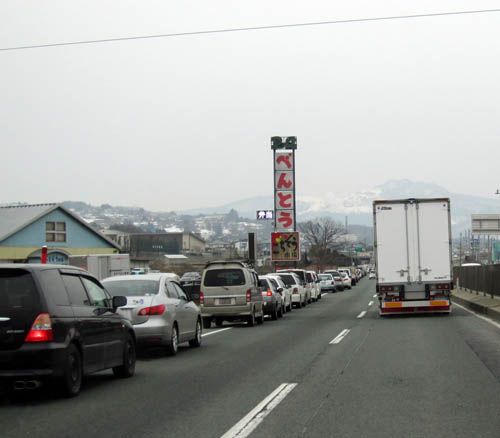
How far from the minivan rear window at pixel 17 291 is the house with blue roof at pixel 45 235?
38788 millimetres

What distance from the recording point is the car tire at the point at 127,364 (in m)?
12.6

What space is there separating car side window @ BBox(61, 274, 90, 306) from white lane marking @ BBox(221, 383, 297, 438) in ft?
9.30

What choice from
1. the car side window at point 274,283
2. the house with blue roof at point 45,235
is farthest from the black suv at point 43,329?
the house with blue roof at point 45,235

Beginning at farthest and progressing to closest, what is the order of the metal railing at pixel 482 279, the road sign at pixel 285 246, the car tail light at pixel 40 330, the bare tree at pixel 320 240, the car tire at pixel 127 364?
1. the bare tree at pixel 320 240
2. the road sign at pixel 285 246
3. the metal railing at pixel 482 279
4. the car tire at pixel 127 364
5. the car tail light at pixel 40 330

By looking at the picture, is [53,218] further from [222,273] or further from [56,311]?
[56,311]

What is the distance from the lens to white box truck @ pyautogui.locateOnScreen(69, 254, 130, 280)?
42.1 meters

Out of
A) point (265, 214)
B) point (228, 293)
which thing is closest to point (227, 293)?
point (228, 293)

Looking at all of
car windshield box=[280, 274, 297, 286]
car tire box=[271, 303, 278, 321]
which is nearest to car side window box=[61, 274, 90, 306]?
car tire box=[271, 303, 278, 321]

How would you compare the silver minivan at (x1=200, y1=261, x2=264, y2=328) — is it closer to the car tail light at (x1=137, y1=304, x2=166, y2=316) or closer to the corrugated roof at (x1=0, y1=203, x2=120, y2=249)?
the car tail light at (x1=137, y1=304, x2=166, y2=316)

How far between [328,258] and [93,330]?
419ft

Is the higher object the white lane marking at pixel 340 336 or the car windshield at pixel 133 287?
the car windshield at pixel 133 287

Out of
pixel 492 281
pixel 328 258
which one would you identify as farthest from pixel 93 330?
pixel 328 258

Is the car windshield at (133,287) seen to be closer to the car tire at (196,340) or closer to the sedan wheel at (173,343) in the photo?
the sedan wheel at (173,343)

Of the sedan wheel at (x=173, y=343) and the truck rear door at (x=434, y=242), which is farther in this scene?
the truck rear door at (x=434, y=242)
